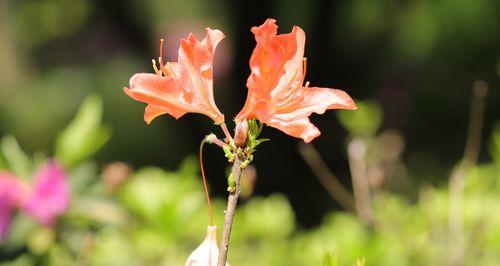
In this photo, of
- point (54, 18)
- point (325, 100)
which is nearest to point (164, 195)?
point (325, 100)

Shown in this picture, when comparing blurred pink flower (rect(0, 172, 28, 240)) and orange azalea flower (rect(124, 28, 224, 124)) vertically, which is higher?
Answer: orange azalea flower (rect(124, 28, 224, 124))

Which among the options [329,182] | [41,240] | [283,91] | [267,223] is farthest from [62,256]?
[329,182]

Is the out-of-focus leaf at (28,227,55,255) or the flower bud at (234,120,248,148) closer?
the flower bud at (234,120,248,148)

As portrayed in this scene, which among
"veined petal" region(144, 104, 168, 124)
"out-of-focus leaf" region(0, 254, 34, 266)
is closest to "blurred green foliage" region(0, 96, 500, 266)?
"out-of-focus leaf" region(0, 254, 34, 266)

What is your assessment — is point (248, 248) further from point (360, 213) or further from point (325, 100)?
point (325, 100)

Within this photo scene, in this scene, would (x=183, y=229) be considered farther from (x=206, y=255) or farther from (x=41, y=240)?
(x=206, y=255)

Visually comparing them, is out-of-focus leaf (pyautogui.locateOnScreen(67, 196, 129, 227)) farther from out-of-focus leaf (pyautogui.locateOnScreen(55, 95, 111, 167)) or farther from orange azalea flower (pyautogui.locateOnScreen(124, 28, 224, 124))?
orange azalea flower (pyautogui.locateOnScreen(124, 28, 224, 124))
